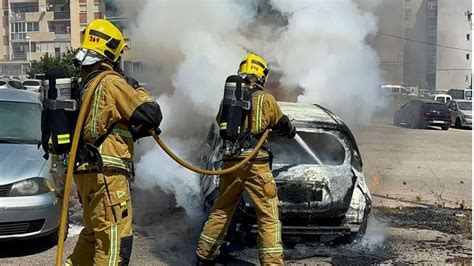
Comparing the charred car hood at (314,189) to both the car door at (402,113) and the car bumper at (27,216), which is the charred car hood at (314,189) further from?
the car door at (402,113)

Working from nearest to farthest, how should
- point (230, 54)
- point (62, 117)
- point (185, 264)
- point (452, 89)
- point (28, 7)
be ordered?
point (62, 117), point (185, 264), point (230, 54), point (452, 89), point (28, 7)

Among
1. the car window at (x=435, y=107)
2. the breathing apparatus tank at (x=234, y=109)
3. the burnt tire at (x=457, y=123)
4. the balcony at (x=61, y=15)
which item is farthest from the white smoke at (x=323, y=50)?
the balcony at (x=61, y=15)

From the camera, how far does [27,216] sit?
5.10 m

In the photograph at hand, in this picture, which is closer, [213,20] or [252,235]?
[252,235]

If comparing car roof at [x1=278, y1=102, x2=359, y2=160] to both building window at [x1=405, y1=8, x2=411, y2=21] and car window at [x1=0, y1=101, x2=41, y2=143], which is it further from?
building window at [x1=405, y1=8, x2=411, y2=21]

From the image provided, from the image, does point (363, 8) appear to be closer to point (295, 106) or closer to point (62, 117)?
point (295, 106)

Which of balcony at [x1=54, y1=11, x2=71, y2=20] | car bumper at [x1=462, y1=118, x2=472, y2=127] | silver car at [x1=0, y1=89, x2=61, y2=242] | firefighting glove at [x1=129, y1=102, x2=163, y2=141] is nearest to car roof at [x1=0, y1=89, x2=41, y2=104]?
silver car at [x1=0, y1=89, x2=61, y2=242]

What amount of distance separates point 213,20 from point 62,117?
6.09 metres

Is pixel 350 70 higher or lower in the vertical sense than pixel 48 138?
higher

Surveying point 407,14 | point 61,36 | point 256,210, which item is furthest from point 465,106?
point 61,36

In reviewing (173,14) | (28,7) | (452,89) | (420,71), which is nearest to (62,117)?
(173,14)

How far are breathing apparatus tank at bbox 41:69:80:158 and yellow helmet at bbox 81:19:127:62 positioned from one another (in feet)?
0.85

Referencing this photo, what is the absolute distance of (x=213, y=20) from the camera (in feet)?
30.7

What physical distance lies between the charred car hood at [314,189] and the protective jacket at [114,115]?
2.20 meters
